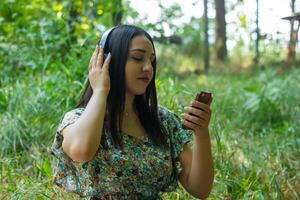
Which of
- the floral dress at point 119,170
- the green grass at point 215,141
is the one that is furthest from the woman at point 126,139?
the green grass at point 215,141

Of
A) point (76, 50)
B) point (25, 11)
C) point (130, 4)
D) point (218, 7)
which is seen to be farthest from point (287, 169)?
point (218, 7)

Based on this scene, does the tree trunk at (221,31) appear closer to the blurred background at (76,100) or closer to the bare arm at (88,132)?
the blurred background at (76,100)

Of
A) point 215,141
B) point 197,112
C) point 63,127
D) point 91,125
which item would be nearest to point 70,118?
point 63,127

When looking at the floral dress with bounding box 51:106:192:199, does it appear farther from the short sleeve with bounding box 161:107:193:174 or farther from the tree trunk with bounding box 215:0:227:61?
the tree trunk with bounding box 215:0:227:61

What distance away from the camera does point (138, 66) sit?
1.86 m

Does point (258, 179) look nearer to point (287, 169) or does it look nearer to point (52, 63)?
point (287, 169)

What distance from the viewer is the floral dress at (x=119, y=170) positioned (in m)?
1.83

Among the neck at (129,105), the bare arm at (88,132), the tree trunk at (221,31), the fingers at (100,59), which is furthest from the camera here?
the tree trunk at (221,31)

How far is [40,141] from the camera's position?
12.0ft

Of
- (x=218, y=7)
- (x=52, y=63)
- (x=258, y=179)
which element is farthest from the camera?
(x=218, y=7)

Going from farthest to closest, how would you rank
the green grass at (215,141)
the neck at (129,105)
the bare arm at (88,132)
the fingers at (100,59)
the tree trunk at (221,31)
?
1. the tree trunk at (221,31)
2. the green grass at (215,141)
3. the neck at (129,105)
4. the fingers at (100,59)
5. the bare arm at (88,132)

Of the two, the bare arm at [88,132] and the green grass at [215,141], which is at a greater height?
the bare arm at [88,132]

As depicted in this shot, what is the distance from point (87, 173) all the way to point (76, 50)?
2.85m

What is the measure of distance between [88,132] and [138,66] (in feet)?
1.13
